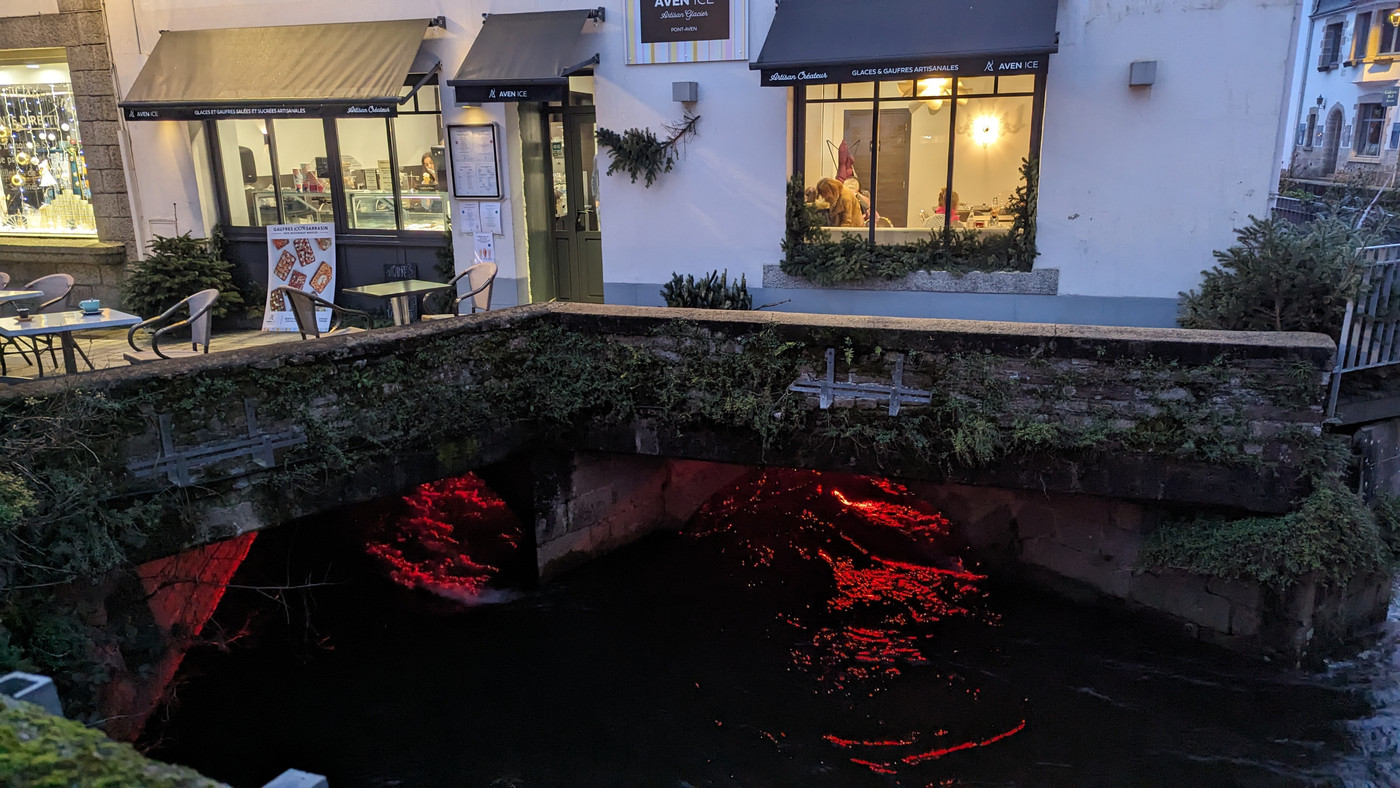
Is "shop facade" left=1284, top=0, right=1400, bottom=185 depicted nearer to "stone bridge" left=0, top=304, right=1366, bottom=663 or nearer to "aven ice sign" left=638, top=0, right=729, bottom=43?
"aven ice sign" left=638, top=0, right=729, bottom=43

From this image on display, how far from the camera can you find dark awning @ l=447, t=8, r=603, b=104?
382 inches

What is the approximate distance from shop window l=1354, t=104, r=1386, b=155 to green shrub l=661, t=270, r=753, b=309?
28487 millimetres

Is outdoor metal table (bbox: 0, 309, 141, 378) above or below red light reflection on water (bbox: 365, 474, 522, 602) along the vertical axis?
above

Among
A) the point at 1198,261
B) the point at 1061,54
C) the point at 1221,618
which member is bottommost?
the point at 1221,618

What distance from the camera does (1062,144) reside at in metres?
8.99

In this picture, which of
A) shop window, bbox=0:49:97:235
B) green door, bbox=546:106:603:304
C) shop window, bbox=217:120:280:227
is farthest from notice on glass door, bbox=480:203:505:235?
shop window, bbox=0:49:97:235

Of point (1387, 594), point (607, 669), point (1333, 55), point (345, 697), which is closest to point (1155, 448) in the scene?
point (1387, 594)

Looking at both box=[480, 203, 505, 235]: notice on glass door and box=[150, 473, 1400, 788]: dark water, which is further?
box=[480, 203, 505, 235]: notice on glass door

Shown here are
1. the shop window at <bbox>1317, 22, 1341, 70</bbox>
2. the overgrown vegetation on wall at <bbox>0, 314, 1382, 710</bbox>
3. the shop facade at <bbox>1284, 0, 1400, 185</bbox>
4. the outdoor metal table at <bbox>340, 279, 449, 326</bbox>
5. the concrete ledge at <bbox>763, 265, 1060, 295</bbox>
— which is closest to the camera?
the overgrown vegetation on wall at <bbox>0, 314, 1382, 710</bbox>

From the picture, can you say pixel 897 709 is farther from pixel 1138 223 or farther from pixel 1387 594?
pixel 1138 223

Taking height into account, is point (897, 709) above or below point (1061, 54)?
below

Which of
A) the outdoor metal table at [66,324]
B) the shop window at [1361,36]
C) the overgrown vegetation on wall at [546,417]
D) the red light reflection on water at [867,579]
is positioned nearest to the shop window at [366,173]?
the outdoor metal table at [66,324]

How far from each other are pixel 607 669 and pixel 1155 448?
408cm

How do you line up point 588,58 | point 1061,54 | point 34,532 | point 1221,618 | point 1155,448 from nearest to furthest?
point 34,532 < point 1155,448 < point 1221,618 < point 1061,54 < point 588,58
